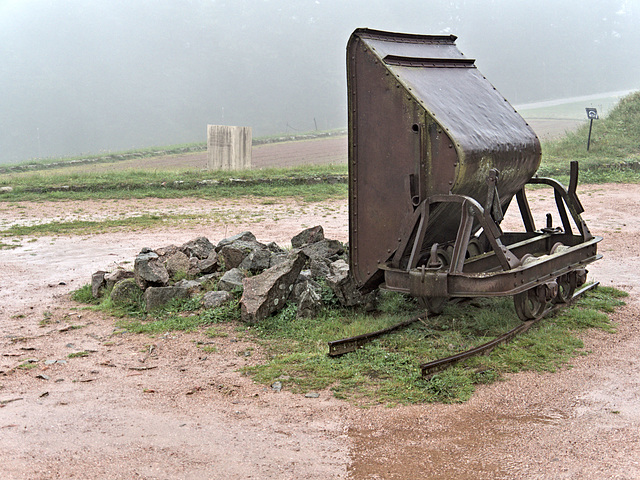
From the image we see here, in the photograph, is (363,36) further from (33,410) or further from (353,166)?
(33,410)

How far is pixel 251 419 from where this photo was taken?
16.1 ft

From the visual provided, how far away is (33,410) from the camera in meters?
5.19

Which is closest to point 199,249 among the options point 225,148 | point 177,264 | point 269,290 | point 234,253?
point 177,264

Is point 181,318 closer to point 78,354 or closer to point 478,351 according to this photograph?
point 78,354

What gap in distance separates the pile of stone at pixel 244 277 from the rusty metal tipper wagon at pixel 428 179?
2.41 feet

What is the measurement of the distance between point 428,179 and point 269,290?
2.09 m

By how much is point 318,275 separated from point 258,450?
3.63 meters

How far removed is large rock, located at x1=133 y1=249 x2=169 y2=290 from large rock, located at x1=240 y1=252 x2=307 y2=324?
1.18 metres

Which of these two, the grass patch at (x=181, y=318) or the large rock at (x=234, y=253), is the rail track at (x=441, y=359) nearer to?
the grass patch at (x=181, y=318)

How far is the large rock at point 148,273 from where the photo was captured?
7.96 metres

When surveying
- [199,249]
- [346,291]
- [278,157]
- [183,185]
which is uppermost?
[278,157]

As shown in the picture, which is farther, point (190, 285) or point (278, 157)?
point (278, 157)

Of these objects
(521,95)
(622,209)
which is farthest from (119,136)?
(622,209)

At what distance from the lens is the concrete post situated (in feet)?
76.6
